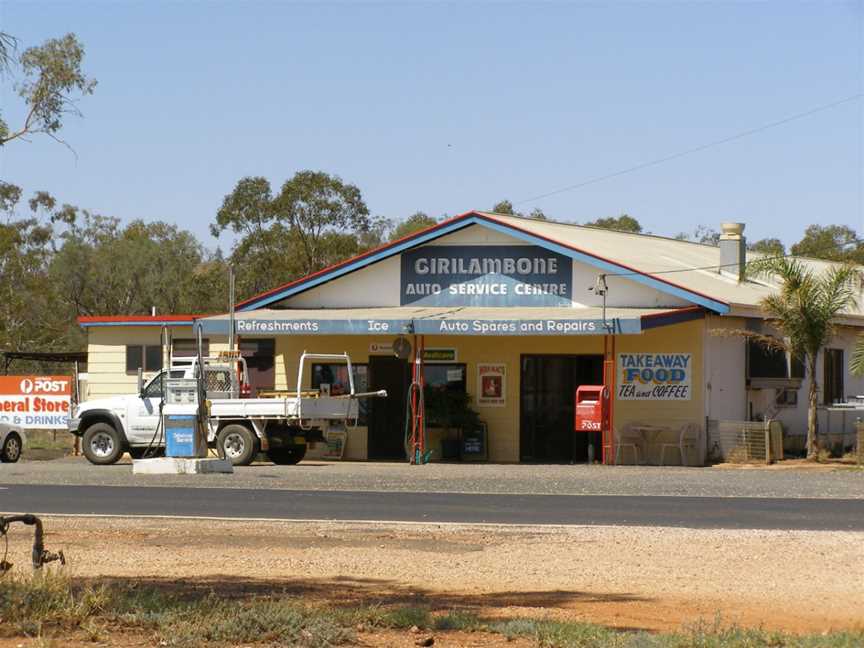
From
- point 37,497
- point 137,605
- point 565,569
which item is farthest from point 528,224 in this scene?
point 137,605

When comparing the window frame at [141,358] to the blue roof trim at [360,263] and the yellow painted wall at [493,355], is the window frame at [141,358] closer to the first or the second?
the yellow painted wall at [493,355]

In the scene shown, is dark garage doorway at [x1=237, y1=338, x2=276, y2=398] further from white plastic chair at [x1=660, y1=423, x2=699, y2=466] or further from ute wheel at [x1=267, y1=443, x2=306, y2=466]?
white plastic chair at [x1=660, y1=423, x2=699, y2=466]

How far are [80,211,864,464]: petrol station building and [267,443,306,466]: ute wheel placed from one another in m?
2.63

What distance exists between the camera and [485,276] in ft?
111

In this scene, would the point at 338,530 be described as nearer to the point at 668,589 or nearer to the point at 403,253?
the point at 668,589

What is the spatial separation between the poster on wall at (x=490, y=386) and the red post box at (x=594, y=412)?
116 inches

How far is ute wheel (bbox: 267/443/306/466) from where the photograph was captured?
99.1 ft

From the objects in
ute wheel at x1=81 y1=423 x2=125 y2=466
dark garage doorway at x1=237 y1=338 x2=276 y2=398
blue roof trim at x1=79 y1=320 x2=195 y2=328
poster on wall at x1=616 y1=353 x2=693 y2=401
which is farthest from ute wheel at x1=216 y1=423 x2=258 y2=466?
poster on wall at x1=616 y1=353 x2=693 y2=401

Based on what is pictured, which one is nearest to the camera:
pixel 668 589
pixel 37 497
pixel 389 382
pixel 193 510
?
pixel 668 589

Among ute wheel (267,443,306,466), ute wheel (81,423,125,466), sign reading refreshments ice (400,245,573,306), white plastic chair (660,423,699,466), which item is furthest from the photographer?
sign reading refreshments ice (400,245,573,306)

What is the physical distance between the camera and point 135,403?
30719 mm

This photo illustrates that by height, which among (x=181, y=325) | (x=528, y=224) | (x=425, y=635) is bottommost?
(x=425, y=635)

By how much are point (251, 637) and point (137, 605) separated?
1.21 metres

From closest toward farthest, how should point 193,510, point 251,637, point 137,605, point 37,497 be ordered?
point 251,637 → point 137,605 → point 193,510 → point 37,497
